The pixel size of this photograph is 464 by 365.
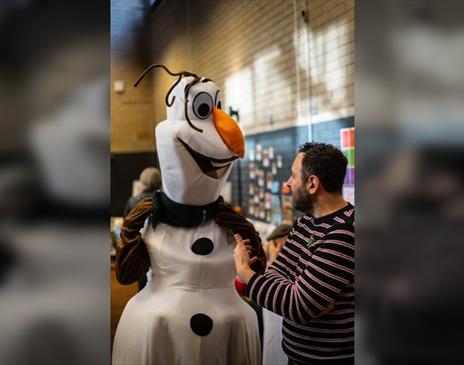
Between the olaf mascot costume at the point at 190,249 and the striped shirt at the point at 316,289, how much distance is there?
119 mm

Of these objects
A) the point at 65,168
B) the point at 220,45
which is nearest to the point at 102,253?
the point at 65,168

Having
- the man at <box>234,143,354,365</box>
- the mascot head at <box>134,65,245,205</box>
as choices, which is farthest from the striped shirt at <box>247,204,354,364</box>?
the mascot head at <box>134,65,245,205</box>

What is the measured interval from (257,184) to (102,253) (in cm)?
142

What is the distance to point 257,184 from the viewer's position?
1.81 metres

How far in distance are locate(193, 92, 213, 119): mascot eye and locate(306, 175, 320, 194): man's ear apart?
→ 263mm

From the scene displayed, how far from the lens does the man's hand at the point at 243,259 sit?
1208 mm

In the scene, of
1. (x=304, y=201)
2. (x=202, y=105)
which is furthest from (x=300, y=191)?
(x=202, y=105)

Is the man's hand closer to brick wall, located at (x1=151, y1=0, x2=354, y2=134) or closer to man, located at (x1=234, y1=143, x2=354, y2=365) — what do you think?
man, located at (x1=234, y1=143, x2=354, y2=365)

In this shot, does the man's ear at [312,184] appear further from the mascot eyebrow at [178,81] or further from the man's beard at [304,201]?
the mascot eyebrow at [178,81]

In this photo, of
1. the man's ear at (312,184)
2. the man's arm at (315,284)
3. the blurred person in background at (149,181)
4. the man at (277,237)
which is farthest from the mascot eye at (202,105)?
the man at (277,237)

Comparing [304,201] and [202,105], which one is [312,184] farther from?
[202,105]

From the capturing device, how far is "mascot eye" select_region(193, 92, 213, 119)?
114 cm

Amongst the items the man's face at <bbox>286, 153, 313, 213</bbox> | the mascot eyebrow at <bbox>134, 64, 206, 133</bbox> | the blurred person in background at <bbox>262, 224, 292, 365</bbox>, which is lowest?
the blurred person in background at <bbox>262, 224, 292, 365</bbox>

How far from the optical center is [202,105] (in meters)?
1.15
